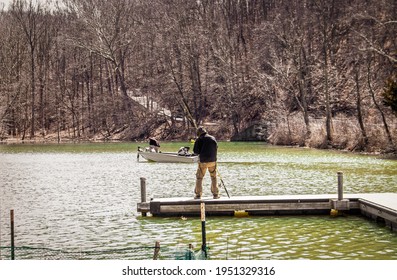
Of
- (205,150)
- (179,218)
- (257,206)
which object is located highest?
(205,150)

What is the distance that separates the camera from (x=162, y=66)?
248 feet

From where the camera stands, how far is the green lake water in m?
13.4

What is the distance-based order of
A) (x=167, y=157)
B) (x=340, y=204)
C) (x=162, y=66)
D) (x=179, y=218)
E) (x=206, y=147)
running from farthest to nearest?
(x=162, y=66)
(x=167, y=157)
(x=179, y=218)
(x=340, y=204)
(x=206, y=147)

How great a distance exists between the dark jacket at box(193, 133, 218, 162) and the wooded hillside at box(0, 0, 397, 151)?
40.1 metres

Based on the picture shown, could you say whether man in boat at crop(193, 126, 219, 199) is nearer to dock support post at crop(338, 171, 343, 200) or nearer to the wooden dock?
the wooden dock

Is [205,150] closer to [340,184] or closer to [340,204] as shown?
Answer: [340,184]

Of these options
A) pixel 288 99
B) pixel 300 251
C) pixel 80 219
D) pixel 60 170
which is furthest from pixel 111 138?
pixel 300 251

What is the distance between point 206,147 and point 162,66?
60.0 metres

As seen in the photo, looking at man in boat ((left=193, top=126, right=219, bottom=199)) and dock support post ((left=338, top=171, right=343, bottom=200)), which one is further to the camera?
dock support post ((left=338, top=171, right=343, bottom=200))

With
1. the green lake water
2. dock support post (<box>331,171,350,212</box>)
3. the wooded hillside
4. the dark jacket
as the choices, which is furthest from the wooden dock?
the wooded hillside

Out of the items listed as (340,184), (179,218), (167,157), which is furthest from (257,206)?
(167,157)

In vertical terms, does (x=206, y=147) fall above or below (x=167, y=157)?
above

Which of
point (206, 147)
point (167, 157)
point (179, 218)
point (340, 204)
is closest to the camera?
point (206, 147)
